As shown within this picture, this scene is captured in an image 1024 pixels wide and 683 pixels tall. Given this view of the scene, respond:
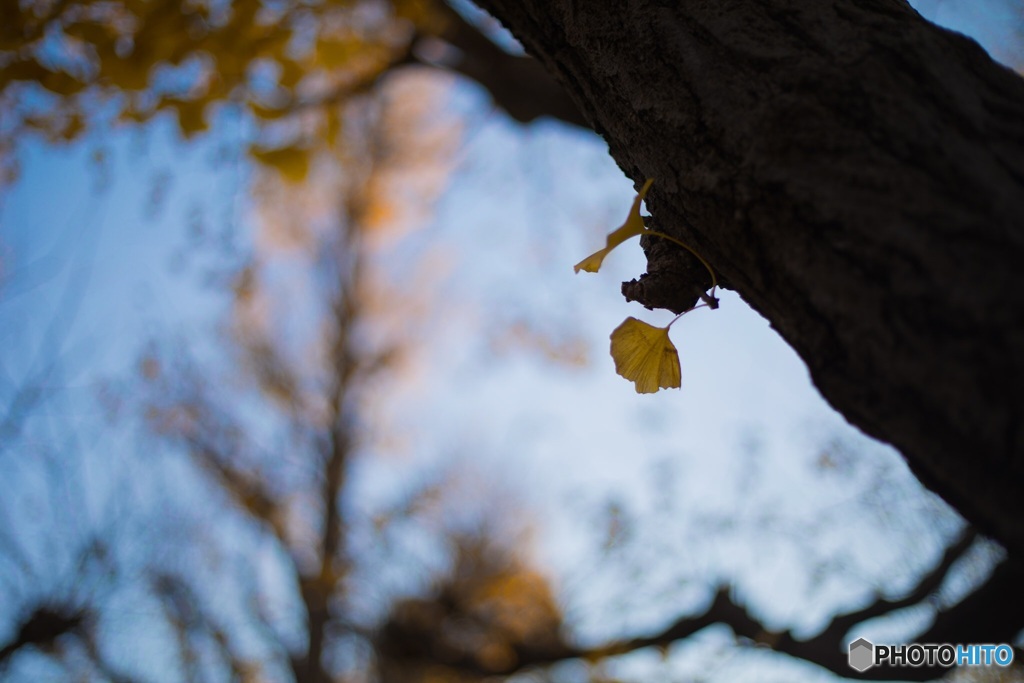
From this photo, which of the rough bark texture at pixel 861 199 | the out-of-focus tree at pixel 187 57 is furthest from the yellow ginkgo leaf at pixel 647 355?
the out-of-focus tree at pixel 187 57

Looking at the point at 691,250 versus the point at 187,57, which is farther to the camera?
the point at 187,57

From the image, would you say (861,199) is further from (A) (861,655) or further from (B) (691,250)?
(A) (861,655)

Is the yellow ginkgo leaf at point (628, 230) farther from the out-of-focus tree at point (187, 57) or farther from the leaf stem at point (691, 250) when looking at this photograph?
the out-of-focus tree at point (187, 57)

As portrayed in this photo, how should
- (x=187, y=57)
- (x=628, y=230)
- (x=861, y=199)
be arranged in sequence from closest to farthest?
1. (x=861, y=199)
2. (x=628, y=230)
3. (x=187, y=57)

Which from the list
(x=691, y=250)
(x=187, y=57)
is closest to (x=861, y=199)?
(x=691, y=250)

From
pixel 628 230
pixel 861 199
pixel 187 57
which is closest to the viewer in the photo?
pixel 861 199

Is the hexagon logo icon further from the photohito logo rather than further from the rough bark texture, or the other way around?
the rough bark texture
